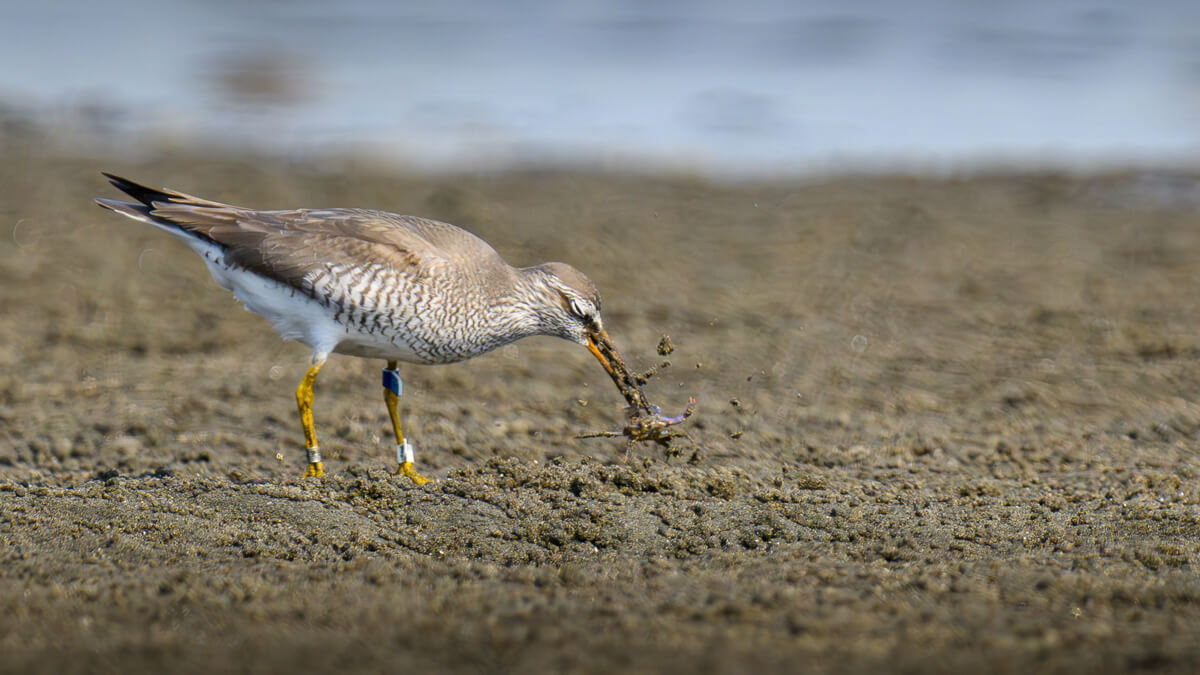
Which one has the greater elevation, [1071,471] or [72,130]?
[72,130]

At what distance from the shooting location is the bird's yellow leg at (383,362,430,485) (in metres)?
6.48

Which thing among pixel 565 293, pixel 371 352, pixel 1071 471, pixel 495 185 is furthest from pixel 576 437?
pixel 495 185

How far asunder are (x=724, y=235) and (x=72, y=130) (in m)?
9.80

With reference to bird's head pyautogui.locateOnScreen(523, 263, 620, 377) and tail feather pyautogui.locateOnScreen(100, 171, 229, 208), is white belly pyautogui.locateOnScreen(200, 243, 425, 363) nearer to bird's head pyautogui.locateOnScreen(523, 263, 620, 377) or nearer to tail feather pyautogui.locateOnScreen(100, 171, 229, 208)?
tail feather pyautogui.locateOnScreen(100, 171, 229, 208)

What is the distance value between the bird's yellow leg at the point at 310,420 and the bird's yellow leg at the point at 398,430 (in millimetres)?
448

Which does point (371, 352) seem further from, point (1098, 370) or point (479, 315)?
point (1098, 370)

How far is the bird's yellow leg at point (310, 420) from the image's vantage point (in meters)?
6.29

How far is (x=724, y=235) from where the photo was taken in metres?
13.4

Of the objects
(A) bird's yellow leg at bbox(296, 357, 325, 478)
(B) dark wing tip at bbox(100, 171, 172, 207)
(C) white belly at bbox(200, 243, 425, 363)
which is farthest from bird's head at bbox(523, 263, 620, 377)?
(B) dark wing tip at bbox(100, 171, 172, 207)

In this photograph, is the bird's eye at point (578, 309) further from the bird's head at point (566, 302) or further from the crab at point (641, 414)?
the crab at point (641, 414)

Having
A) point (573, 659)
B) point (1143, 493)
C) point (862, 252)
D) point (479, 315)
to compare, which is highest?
point (862, 252)

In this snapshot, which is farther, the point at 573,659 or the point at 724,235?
the point at 724,235

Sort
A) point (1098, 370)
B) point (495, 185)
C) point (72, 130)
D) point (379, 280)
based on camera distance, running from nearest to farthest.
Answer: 1. point (379, 280)
2. point (1098, 370)
3. point (495, 185)
4. point (72, 130)

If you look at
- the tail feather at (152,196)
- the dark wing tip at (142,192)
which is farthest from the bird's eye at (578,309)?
the dark wing tip at (142,192)
